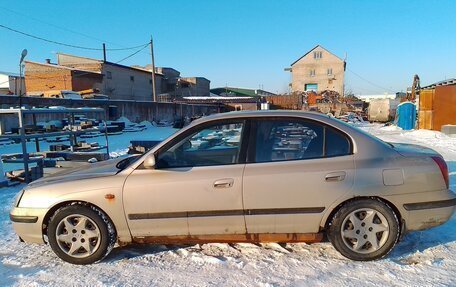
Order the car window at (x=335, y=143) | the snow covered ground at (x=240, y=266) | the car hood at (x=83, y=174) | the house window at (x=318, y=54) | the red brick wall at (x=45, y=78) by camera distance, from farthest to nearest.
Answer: the house window at (x=318, y=54)
the red brick wall at (x=45, y=78)
the car hood at (x=83, y=174)
the car window at (x=335, y=143)
the snow covered ground at (x=240, y=266)

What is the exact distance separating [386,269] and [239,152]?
186 cm

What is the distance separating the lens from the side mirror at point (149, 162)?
322 cm

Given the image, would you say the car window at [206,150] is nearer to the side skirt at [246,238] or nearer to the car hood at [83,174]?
the car hood at [83,174]

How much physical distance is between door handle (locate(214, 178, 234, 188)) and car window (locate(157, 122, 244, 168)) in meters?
0.20

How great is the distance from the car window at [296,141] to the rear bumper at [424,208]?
772 mm

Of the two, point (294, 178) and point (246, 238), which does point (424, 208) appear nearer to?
point (294, 178)

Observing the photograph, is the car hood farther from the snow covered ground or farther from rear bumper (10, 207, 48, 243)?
the snow covered ground

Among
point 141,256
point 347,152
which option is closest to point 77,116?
point 141,256

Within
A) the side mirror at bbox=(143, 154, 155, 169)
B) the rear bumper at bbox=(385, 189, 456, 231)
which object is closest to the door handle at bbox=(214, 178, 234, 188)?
the side mirror at bbox=(143, 154, 155, 169)

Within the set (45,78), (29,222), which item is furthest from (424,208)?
(45,78)

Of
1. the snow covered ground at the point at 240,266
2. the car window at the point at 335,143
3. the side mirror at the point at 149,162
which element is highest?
the car window at the point at 335,143

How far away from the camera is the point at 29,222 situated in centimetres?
335

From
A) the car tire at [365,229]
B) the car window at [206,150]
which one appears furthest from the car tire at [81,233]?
the car tire at [365,229]

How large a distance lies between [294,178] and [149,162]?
1.51 metres
